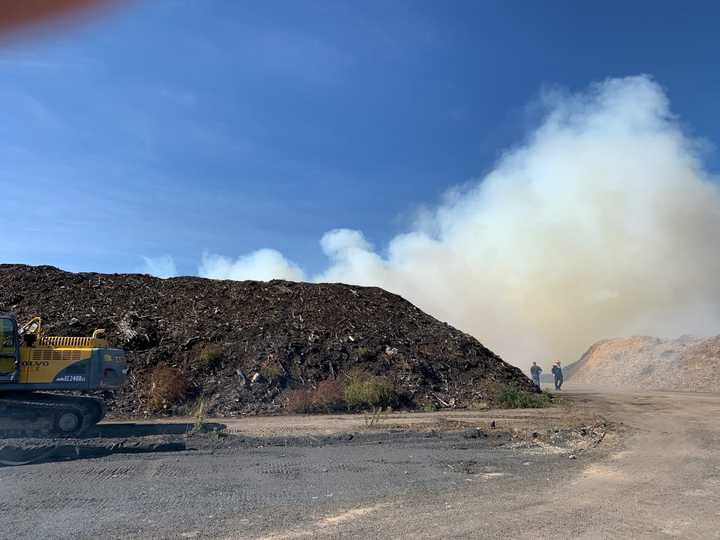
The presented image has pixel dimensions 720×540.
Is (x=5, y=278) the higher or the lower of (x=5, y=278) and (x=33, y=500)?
the higher

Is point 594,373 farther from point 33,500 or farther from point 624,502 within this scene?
point 33,500

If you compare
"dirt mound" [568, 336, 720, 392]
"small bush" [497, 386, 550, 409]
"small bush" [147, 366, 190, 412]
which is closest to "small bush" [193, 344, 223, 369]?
"small bush" [147, 366, 190, 412]

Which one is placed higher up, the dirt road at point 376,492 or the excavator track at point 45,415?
the excavator track at point 45,415

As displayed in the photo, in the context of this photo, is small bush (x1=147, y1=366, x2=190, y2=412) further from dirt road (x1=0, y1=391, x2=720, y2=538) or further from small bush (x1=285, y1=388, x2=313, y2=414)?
dirt road (x1=0, y1=391, x2=720, y2=538)

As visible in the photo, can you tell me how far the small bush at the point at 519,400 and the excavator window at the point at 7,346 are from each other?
1606cm

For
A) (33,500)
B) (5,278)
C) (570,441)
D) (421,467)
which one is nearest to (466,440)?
(570,441)

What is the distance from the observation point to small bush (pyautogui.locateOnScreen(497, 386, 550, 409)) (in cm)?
2177

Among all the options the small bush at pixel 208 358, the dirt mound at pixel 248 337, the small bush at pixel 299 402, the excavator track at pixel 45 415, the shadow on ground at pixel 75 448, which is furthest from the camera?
the small bush at pixel 208 358

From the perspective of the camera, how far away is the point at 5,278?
27.0 m

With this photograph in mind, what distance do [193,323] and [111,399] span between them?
19.1 ft

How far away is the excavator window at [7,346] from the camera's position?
13000 mm

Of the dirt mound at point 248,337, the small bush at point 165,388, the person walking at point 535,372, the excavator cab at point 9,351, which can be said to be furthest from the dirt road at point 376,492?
the person walking at point 535,372

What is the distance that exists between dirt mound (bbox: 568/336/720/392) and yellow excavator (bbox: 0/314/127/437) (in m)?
28.6

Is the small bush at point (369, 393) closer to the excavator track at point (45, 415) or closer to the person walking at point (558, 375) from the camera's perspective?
the excavator track at point (45, 415)
